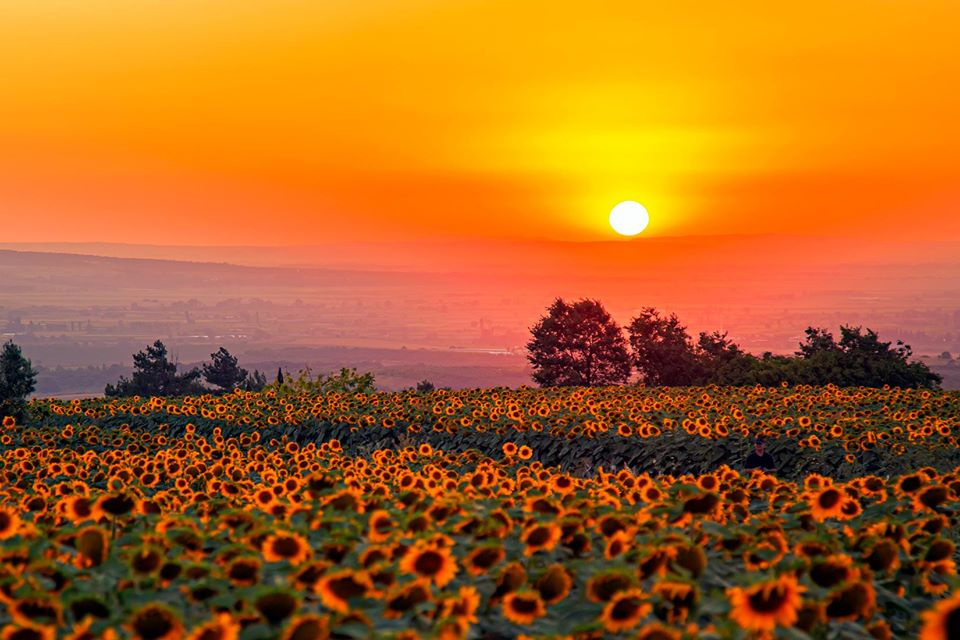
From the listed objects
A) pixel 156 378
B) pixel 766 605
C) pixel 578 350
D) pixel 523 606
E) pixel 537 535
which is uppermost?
pixel 578 350

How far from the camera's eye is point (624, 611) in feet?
15.9

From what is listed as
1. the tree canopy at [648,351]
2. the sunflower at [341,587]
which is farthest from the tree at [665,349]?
the sunflower at [341,587]

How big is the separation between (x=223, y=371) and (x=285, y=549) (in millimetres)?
81732

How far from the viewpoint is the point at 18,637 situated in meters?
4.56

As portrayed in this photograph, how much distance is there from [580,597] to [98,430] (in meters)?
17.3

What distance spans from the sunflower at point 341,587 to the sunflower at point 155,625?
0.70 metres

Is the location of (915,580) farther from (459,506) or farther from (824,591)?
(459,506)

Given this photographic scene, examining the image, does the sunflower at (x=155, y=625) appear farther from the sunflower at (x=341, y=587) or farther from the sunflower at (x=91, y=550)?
the sunflower at (x=91, y=550)

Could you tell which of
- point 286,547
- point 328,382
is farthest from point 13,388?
point 286,547

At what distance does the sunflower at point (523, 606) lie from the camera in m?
5.08

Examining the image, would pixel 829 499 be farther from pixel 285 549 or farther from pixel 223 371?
pixel 223 371

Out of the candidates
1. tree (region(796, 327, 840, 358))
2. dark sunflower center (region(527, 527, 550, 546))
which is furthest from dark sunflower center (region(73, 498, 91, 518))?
tree (region(796, 327, 840, 358))

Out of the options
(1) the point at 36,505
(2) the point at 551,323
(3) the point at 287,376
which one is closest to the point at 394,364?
(2) the point at 551,323

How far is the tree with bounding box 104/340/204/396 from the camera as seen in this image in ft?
245
